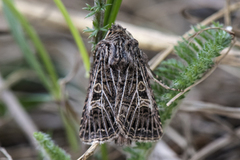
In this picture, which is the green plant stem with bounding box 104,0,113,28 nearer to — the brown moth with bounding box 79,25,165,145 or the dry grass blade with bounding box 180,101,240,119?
the brown moth with bounding box 79,25,165,145

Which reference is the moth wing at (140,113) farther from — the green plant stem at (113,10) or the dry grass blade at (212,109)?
the dry grass blade at (212,109)

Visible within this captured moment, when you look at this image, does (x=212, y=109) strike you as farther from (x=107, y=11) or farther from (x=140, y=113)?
(x=107, y=11)

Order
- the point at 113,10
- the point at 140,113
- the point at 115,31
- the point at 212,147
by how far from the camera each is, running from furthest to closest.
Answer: the point at 212,147 < the point at 115,31 < the point at 140,113 < the point at 113,10

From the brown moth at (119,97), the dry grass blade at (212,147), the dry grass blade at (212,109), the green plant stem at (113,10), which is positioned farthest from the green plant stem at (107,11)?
the dry grass blade at (212,147)

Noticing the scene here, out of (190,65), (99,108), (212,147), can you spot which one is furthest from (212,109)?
(99,108)

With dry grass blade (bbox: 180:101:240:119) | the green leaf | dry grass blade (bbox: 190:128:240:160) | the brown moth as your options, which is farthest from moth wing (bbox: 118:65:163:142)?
dry grass blade (bbox: 190:128:240:160)

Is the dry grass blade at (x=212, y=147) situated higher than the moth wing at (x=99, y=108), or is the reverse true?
the moth wing at (x=99, y=108)

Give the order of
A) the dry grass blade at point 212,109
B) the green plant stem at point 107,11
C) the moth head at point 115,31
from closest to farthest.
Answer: the green plant stem at point 107,11 < the moth head at point 115,31 < the dry grass blade at point 212,109
